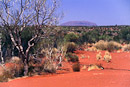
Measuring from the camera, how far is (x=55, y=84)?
8.89 m

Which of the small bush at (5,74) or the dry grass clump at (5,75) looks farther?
the small bush at (5,74)

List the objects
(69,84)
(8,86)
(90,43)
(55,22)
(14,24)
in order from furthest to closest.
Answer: (90,43), (55,22), (14,24), (8,86), (69,84)

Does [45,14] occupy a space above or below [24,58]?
above

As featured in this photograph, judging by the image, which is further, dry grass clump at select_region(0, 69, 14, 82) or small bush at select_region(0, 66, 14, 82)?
small bush at select_region(0, 66, 14, 82)

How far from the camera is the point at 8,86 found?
9.20 meters

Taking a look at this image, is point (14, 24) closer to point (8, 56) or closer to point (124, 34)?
point (8, 56)

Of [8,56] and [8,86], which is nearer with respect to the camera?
[8,86]

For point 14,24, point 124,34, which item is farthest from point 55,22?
point 124,34

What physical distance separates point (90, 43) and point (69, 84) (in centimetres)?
3508

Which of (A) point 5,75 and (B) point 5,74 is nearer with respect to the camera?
(A) point 5,75

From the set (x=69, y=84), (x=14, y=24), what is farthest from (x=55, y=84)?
(x=14, y=24)

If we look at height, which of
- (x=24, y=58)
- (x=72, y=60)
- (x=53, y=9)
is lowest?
(x=72, y=60)

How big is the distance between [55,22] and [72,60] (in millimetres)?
9004

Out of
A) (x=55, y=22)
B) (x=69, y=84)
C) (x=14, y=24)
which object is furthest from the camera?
(x=55, y=22)
